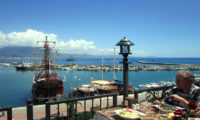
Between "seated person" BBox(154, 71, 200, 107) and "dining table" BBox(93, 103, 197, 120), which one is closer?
"dining table" BBox(93, 103, 197, 120)

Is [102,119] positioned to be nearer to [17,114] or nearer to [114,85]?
[17,114]

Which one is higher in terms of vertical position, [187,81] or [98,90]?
[187,81]

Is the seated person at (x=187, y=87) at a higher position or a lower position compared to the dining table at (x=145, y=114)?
higher

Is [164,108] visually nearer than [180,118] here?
No

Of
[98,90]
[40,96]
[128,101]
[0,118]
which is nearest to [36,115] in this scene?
[0,118]

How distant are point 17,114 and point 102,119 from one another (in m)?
10.8

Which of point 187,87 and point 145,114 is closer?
point 145,114

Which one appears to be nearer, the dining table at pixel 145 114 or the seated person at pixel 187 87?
the dining table at pixel 145 114

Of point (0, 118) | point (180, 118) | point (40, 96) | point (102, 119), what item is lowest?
point (40, 96)

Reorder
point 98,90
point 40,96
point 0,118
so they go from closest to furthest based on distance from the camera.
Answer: point 0,118 → point 40,96 → point 98,90

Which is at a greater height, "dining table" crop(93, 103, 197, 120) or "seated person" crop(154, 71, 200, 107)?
"seated person" crop(154, 71, 200, 107)

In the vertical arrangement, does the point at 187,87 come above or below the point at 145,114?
above

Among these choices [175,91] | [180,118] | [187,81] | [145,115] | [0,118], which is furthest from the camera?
[0,118]

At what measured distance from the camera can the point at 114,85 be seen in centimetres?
2600
